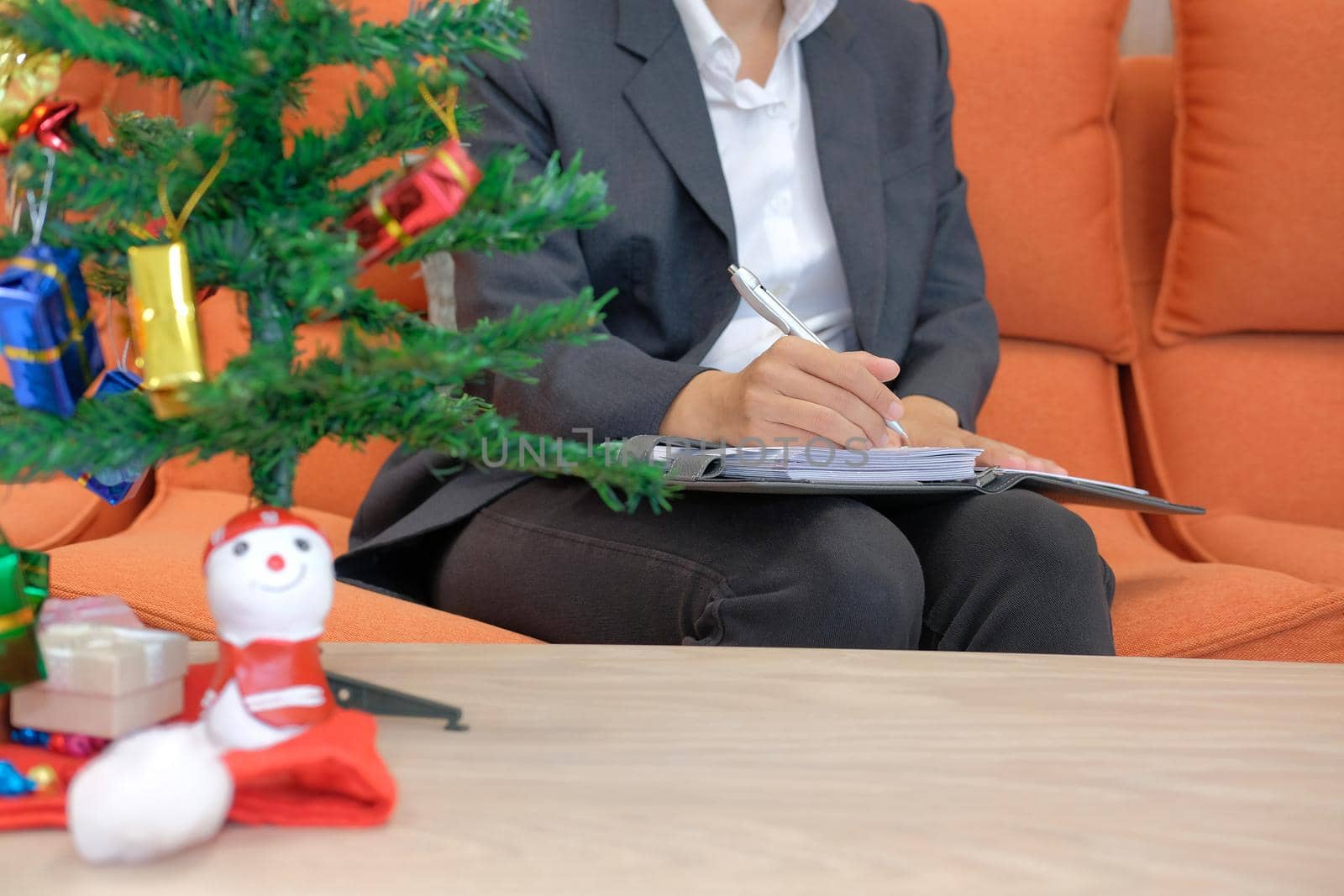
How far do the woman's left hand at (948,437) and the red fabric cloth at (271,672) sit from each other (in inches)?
30.0

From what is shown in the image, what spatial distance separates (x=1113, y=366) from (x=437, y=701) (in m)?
1.30

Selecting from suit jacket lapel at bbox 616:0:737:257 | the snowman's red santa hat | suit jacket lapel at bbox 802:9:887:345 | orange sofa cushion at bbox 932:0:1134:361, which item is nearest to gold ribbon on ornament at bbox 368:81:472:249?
the snowman's red santa hat

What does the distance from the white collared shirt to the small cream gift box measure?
77 centimetres

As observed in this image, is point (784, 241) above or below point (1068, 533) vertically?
above

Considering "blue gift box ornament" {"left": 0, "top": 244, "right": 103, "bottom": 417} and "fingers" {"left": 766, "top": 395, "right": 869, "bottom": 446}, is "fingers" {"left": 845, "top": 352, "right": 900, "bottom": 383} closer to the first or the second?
"fingers" {"left": 766, "top": 395, "right": 869, "bottom": 446}

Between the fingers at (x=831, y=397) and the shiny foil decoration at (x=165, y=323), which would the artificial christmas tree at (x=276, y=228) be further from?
the fingers at (x=831, y=397)

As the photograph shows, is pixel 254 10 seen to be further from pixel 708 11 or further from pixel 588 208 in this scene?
pixel 708 11

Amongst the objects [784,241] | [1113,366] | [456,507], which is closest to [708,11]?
[784,241]

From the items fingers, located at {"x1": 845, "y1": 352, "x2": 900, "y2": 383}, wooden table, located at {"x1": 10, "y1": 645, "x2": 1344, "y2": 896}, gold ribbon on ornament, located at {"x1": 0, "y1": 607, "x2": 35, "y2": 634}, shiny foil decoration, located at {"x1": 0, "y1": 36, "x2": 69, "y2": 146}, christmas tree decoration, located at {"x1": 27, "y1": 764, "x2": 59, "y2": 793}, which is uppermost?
shiny foil decoration, located at {"x1": 0, "y1": 36, "x2": 69, "y2": 146}

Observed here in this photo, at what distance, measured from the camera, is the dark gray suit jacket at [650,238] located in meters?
1.07

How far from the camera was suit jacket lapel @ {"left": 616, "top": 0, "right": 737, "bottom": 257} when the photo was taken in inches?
44.6

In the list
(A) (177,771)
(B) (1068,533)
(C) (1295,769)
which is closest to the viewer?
(A) (177,771)

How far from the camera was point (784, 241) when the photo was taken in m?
1.23

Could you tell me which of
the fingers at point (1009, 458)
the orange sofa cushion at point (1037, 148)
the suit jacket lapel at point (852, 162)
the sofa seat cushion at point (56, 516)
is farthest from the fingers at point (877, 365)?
the sofa seat cushion at point (56, 516)
